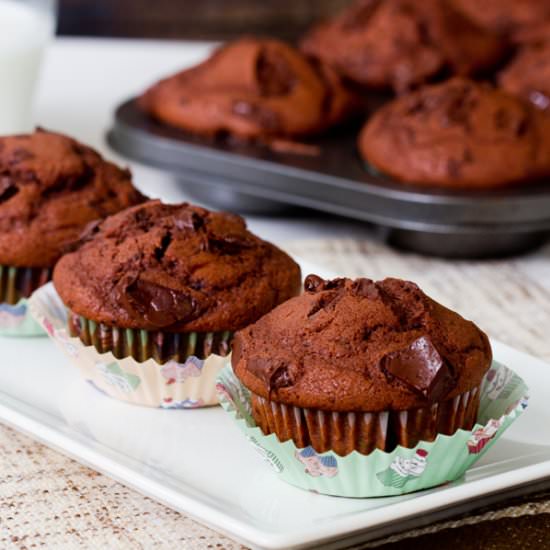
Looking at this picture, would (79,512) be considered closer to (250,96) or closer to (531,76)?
(250,96)

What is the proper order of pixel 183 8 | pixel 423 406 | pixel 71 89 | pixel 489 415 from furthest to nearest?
pixel 183 8
pixel 71 89
pixel 489 415
pixel 423 406

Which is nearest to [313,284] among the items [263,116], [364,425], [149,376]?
[364,425]

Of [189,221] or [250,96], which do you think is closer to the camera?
[189,221]

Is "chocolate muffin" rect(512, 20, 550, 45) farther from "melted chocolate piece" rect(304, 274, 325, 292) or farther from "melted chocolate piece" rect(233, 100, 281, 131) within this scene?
"melted chocolate piece" rect(304, 274, 325, 292)

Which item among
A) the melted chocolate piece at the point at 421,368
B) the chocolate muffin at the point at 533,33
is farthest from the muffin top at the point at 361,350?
the chocolate muffin at the point at 533,33

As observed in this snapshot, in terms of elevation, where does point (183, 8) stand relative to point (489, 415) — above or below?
below

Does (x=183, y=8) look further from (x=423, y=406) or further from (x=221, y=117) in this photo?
(x=423, y=406)

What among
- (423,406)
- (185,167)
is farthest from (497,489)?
(185,167)
